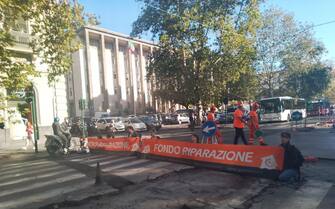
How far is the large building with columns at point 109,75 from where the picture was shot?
177ft

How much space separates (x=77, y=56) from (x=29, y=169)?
143 feet

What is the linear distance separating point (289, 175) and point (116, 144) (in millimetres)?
8443

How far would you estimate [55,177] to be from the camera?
1009 cm

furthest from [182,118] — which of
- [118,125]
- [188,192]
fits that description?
[188,192]

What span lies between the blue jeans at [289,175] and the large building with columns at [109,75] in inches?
1652

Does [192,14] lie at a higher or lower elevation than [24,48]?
higher

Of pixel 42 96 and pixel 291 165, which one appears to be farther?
pixel 42 96

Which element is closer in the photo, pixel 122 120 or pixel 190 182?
pixel 190 182

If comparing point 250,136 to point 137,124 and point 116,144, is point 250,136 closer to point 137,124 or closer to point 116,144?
point 116,144

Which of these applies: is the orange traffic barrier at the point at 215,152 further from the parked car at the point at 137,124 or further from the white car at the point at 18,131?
the parked car at the point at 137,124

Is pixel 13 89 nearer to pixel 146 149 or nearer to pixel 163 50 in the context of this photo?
pixel 146 149

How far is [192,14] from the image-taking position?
27.4m

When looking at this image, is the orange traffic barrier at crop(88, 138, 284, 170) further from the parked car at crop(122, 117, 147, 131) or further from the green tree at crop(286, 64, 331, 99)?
the green tree at crop(286, 64, 331, 99)

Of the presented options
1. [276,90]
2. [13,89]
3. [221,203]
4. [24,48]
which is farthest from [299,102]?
[221,203]
